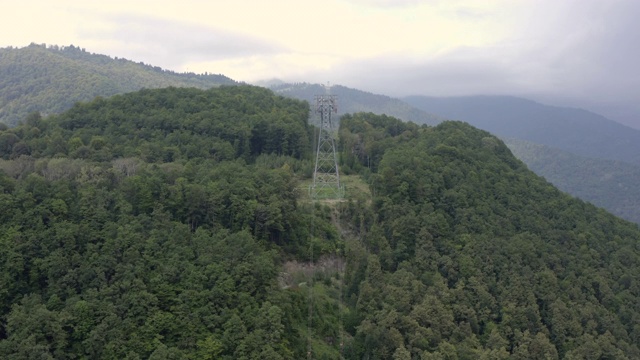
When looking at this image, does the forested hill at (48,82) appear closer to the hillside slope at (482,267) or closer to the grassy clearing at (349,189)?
the grassy clearing at (349,189)

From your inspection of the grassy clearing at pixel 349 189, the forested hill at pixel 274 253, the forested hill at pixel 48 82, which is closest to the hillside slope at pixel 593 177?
the forested hill at pixel 274 253

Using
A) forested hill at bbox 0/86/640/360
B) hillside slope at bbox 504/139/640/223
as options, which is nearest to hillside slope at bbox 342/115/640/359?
forested hill at bbox 0/86/640/360

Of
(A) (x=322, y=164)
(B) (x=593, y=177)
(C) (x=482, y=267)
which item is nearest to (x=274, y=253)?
(C) (x=482, y=267)

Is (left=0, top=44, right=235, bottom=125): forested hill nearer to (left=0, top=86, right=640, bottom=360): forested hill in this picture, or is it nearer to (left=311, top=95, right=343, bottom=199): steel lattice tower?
(left=0, top=86, right=640, bottom=360): forested hill

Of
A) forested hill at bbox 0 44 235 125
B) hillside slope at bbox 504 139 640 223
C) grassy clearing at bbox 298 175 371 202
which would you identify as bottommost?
hillside slope at bbox 504 139 640 223

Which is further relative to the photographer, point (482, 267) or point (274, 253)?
point (482, 267)

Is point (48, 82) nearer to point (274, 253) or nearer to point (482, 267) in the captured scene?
point (274, 253)
